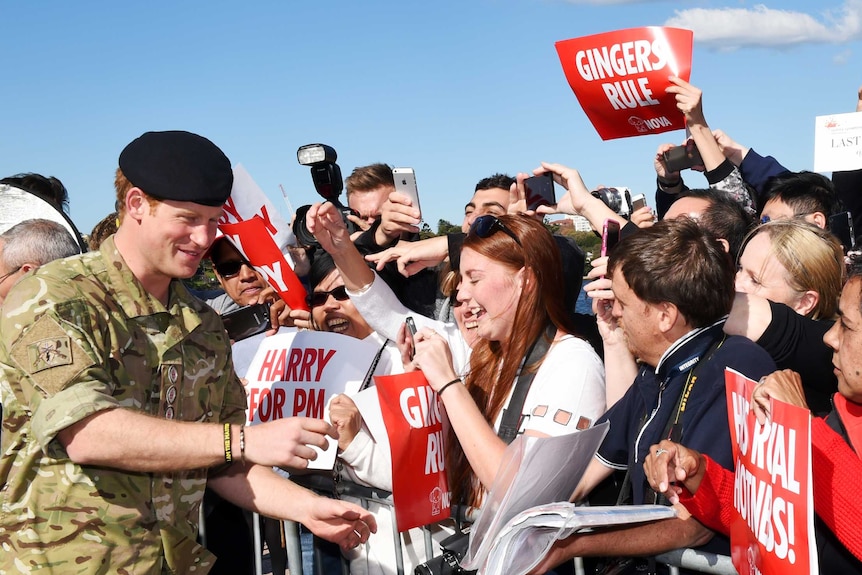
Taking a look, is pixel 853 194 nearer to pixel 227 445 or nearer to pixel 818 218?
pixel 818 218

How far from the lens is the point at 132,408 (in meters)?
2.66

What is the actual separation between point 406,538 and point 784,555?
1.68 m

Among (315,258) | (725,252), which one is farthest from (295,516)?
(315,258)

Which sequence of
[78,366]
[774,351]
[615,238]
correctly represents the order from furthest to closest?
[615,238]
[774,351]
[78,366]

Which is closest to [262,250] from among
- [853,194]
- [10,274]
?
[10,274]

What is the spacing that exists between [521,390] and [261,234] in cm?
156

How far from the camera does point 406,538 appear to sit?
3.49 metres

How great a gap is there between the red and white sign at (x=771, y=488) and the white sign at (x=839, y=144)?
2.77 meters

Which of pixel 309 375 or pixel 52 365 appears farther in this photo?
pixel 309 375

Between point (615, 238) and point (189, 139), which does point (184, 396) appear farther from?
point (615, 238)

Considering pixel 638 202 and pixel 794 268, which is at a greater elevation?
pixel 638 202

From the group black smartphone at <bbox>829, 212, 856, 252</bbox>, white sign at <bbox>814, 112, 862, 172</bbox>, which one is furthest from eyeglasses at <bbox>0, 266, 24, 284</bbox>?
black smartphone at <bbox>829, 212, 856, 252</bbox>

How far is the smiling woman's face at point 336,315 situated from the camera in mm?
4715

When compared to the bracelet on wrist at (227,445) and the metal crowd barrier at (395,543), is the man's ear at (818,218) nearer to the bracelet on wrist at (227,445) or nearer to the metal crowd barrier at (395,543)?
the metal crowd barrier at (395,543)
